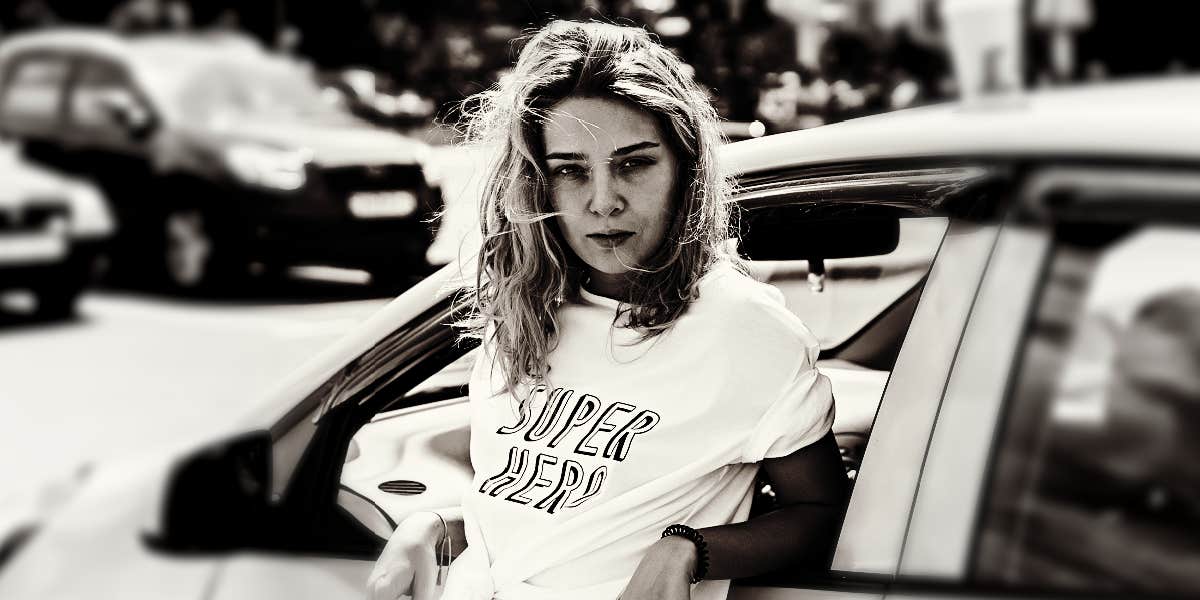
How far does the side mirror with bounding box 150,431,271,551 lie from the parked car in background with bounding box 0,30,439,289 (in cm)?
65

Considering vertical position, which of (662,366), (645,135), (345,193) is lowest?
(345,193)

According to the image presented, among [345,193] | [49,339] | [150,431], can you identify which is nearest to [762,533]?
[345,193]

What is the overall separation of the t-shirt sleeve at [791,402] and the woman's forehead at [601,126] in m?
0.27

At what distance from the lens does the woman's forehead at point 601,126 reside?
145 centimetres

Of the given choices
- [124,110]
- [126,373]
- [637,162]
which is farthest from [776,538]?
[124,110]

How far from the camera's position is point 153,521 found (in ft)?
4.79

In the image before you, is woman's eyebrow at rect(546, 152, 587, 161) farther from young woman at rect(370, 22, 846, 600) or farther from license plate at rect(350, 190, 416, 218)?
license plate at rect(350, 190, 416, 218)

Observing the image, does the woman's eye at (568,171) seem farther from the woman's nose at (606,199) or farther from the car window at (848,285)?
the car window at (848,285)

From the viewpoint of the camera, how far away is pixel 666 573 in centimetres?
127

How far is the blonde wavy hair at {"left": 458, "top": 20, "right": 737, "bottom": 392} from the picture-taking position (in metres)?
1.42

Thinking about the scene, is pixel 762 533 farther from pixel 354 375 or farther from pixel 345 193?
pixel 345 193

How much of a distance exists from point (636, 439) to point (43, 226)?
5826mm

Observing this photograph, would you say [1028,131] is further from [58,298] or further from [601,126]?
[58,298]

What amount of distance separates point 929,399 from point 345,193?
6.41 ft
